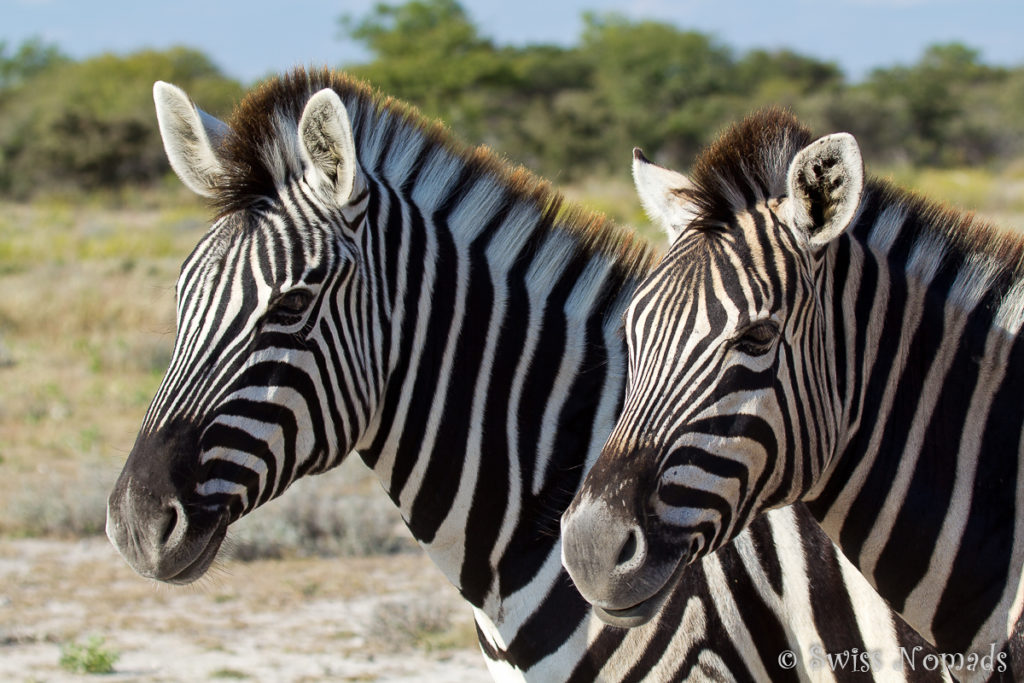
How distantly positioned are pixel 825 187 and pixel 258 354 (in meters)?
1.53

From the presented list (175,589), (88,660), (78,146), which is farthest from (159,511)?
(78,146)

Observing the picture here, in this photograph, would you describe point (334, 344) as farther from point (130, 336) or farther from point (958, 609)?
point (130, 336)

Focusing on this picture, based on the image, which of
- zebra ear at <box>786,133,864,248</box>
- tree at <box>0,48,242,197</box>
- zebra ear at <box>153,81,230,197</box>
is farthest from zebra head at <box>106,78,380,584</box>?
tree at <box>0,48,242,197</box>

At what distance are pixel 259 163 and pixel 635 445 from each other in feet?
4.75

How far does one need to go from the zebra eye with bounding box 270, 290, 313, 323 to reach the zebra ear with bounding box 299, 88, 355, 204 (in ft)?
1.05

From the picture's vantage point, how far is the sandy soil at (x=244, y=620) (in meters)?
5.54

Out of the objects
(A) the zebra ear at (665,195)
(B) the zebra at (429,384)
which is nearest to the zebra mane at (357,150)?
(B) the zebra at (429,384)

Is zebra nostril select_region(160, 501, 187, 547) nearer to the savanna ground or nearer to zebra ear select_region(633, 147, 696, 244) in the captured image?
the savanna ground

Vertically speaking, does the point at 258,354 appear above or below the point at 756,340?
below

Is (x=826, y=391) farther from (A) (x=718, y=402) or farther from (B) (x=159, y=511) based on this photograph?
(B) (x=159, y=511)

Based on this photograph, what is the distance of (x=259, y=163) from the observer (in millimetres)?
2947

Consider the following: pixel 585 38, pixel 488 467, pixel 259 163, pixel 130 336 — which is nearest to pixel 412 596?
pixel 488 467

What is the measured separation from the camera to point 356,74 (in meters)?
26.7

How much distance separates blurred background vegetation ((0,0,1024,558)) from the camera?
28.9ft
